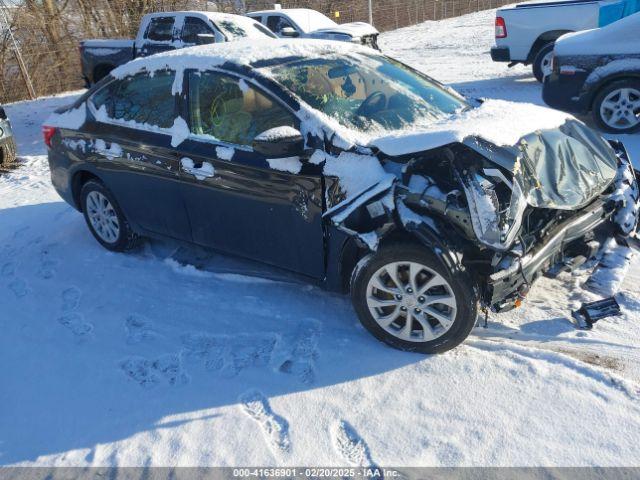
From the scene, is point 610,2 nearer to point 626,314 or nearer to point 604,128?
point 604,128

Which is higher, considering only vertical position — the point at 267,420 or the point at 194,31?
the point at 194,31

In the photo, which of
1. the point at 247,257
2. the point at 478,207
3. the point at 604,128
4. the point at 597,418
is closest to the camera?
the point at 597,418

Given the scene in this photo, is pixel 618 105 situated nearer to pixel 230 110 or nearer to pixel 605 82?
pixel 605 82

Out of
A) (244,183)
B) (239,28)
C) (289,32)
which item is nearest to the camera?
(244,183)

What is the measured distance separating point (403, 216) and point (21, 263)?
3.69 m

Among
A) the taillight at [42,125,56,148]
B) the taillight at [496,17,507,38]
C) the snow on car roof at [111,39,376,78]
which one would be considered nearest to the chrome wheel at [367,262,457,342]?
the snow on car roof at [111,39,376,78]

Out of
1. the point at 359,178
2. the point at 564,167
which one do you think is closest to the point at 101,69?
the point at 359,178

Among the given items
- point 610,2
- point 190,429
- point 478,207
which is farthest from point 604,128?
point 190,429

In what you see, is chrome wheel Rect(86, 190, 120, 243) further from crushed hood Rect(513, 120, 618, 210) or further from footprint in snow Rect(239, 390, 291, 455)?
crushed hood Rect(513, 120, 618, 210)

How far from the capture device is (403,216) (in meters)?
3.13

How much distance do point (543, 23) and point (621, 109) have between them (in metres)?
3.80

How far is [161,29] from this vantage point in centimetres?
1084

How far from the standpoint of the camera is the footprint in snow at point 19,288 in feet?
14.6

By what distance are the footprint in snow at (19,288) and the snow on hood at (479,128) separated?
10.2 feet
